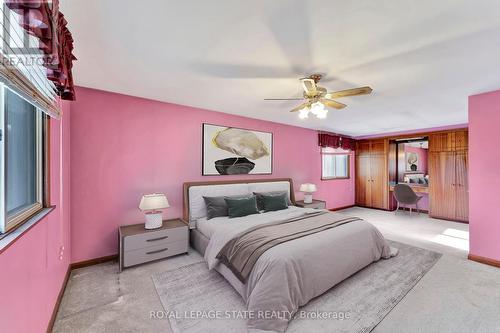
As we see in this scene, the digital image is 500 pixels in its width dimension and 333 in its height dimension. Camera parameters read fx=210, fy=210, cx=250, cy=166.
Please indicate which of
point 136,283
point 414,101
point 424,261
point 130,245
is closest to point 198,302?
point 136,283

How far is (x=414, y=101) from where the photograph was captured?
3191mm

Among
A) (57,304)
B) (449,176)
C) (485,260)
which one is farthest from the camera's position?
(449,176)

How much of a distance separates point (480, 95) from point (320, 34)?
9.46 ft

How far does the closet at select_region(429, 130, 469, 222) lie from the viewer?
4.76m

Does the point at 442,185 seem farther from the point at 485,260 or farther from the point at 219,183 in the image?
the point at 219,183

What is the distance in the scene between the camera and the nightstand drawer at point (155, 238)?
260 centimetres

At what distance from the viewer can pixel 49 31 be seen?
961 mm

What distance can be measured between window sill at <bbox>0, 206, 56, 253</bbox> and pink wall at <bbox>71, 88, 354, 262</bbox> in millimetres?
1255

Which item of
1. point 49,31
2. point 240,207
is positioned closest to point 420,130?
point 240,207

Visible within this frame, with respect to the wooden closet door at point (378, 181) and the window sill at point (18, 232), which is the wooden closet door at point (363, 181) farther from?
the window sill at point (18, 232)

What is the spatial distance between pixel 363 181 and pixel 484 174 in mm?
3703

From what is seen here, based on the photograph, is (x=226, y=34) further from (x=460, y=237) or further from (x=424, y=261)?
(x=460, y=237)

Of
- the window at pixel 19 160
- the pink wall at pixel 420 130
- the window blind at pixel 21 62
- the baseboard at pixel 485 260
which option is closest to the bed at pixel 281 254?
the baseboard at pixel 485 260

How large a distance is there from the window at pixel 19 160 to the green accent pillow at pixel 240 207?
6.94ft
